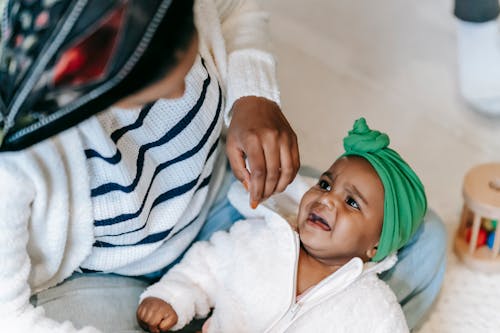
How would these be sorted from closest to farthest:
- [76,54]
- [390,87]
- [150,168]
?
1. [76,54]
2. [150,168]
3. [390,87]

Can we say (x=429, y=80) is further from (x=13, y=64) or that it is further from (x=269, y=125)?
(x=13, y=64)

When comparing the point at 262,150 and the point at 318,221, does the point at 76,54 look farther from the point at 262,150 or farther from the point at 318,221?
the point at 318,221

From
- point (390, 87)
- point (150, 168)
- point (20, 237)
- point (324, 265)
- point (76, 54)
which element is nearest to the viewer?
point (76, 54)

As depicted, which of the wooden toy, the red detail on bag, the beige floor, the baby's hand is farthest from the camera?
the beige floor

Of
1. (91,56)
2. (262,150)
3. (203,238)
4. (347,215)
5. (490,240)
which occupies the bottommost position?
(490,240)

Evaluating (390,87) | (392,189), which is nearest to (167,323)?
(392,189)

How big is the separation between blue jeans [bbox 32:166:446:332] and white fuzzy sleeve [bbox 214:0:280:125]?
0.18m

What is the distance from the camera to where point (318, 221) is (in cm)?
101

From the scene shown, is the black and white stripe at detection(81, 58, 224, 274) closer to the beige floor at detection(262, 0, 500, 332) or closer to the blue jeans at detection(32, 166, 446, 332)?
the blue jeans at detection(32, 166, 446, 332)

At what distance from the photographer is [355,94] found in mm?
1704

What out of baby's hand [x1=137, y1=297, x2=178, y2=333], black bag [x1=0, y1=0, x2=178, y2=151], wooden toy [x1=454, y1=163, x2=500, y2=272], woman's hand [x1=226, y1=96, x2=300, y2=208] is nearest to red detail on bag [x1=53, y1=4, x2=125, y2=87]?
black bag [x1=0, y1=0, x2=178, y2=151]

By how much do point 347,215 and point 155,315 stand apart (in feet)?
0.98

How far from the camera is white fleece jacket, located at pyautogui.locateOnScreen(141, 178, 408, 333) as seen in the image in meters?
1.00

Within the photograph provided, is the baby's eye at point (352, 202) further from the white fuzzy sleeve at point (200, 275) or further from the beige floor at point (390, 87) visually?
the beige floor at point (390, 87)
